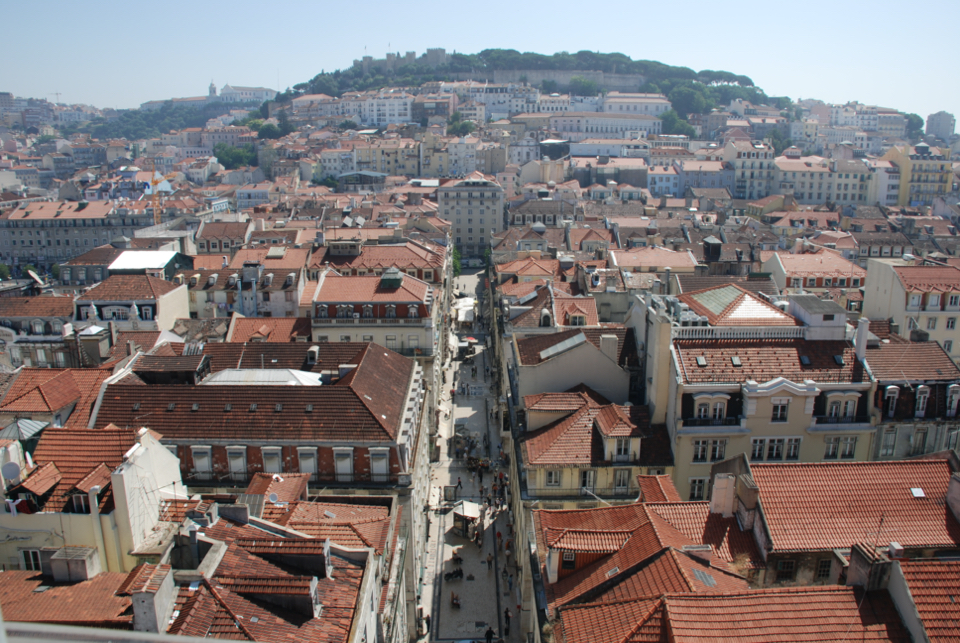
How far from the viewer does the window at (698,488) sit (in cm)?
3244

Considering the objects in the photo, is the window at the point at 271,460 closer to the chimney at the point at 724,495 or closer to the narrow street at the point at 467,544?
the narrow street at the point at 467,544

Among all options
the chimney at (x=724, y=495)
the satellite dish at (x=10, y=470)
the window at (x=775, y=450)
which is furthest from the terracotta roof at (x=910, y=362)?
the satellite dish at (x=10, y=470)

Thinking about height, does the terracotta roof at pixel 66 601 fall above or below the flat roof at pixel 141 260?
below

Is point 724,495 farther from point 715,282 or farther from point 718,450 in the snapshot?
point 715,282

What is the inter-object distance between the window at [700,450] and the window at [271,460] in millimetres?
17722

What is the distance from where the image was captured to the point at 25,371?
3500 centimetres

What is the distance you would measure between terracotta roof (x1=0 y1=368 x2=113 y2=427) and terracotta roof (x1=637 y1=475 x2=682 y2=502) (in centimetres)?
2418

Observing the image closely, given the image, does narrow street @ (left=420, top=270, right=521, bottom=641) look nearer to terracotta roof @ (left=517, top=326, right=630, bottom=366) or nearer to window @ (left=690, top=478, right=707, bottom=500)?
terracotta roof @ (left=517, top=326, right=630, bottom=366)

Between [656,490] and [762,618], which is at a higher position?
[762,618]

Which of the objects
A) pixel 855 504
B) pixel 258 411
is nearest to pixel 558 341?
pixel 258 411

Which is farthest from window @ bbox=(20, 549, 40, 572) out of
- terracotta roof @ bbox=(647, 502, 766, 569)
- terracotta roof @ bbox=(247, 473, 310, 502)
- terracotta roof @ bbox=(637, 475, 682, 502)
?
terracotta roof @ bbox=(637, 475, 682, 502)

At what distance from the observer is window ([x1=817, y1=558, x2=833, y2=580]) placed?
78.5 ft

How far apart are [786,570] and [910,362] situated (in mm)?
15740

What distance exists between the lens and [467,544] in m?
37.3
